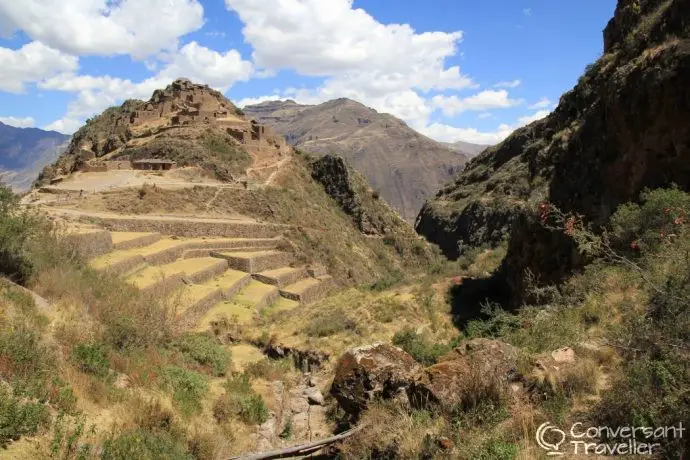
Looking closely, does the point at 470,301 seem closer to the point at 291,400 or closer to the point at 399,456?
the point at 291,400

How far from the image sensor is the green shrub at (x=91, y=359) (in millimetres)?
6090

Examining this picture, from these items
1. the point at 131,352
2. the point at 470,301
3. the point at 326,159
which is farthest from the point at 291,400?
the point at 326,159

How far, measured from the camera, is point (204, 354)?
941 centimetres

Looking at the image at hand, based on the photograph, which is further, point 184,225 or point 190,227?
point 190,227

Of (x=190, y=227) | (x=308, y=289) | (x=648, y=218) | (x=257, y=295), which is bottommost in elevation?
(x=308, y=289)

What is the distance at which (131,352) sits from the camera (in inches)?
286

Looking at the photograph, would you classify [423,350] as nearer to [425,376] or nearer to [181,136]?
[425,376]

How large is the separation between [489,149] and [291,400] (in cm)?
5374

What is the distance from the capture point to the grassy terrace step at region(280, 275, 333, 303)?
21.7 metres

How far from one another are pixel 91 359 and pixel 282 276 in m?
16.9

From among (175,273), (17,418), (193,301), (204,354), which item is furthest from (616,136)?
(175,273)

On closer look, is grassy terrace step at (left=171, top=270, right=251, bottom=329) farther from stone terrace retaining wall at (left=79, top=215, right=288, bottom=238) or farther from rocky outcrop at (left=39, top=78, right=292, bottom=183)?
rocky outcrop at (left=39, top=78, right=292, bottom=183)

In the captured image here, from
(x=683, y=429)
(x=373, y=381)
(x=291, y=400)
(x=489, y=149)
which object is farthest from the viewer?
(x=489, y=149)

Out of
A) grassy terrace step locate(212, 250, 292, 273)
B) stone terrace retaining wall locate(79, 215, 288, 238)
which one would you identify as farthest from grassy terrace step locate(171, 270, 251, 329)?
stone terrace retaining wall locate(79, 215, 288, 238)
